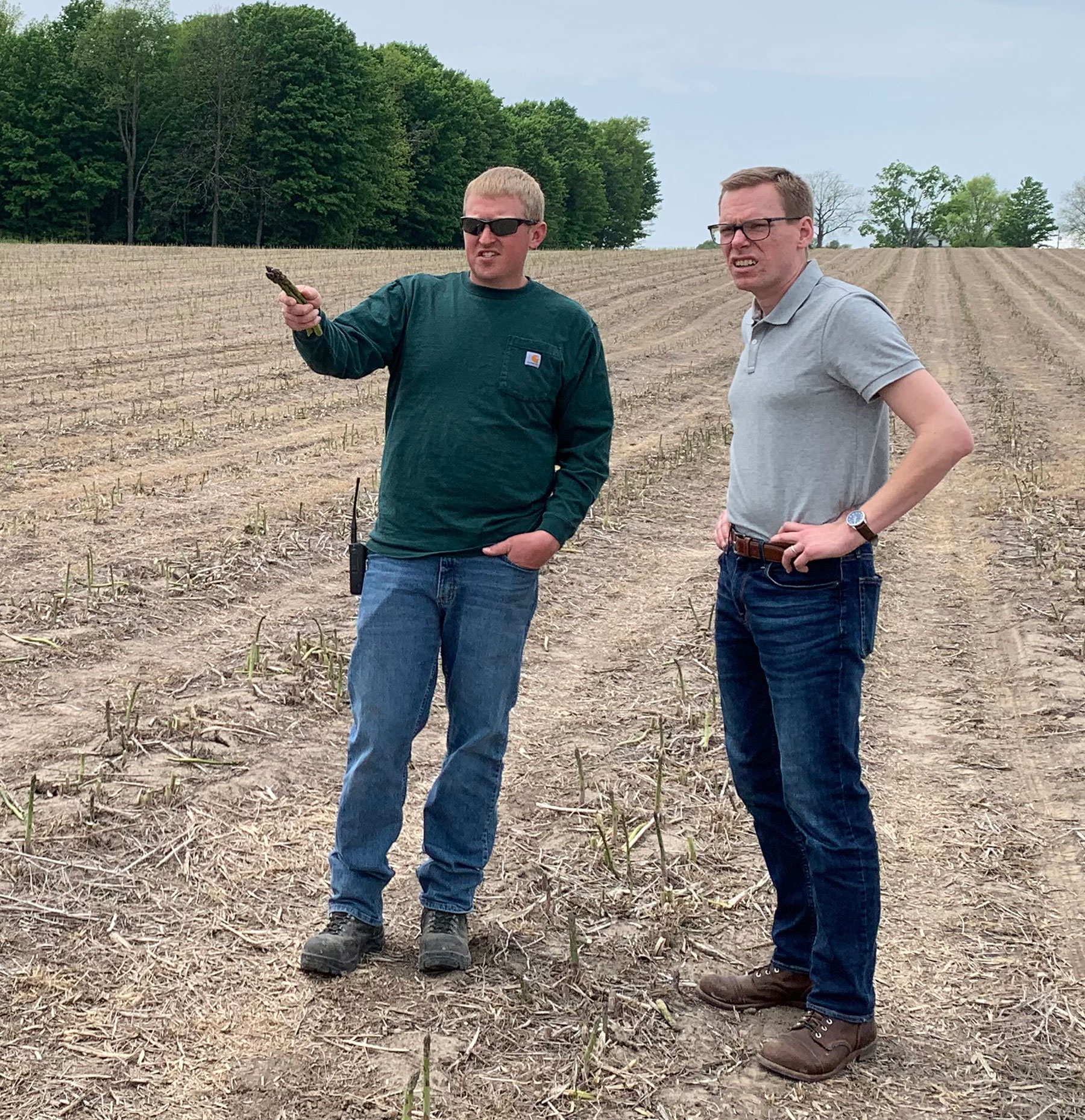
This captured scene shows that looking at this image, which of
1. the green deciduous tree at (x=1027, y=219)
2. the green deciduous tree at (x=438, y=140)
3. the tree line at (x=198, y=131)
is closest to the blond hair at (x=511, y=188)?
the tree line at (x=198, y=131)

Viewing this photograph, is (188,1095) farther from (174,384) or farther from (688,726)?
(174,384)

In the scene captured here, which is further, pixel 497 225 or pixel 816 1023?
pixel 497 225

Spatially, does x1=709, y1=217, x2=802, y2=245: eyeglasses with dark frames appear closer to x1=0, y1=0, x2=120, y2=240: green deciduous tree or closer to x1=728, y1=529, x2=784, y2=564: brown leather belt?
x1=728, y1=529, x2=784, y2=564: brown leather belt

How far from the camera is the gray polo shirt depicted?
3000mm

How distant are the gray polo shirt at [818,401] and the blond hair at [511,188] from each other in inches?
33.1

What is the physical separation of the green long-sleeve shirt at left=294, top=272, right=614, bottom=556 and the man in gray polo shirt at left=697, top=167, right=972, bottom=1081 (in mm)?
643

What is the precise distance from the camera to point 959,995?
12.3 feet

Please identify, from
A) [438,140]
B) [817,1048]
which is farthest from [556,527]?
[438,140]

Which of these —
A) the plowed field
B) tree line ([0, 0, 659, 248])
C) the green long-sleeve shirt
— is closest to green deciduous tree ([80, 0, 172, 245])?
tree line ([0, 0, 659, 248])

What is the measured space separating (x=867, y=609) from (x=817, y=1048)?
114cm

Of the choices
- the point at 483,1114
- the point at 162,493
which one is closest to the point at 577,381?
the point at 483,1114

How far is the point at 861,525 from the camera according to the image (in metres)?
3.03

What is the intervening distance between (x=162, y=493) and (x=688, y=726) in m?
5.66

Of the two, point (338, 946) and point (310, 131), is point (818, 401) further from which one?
point (310, 131)
